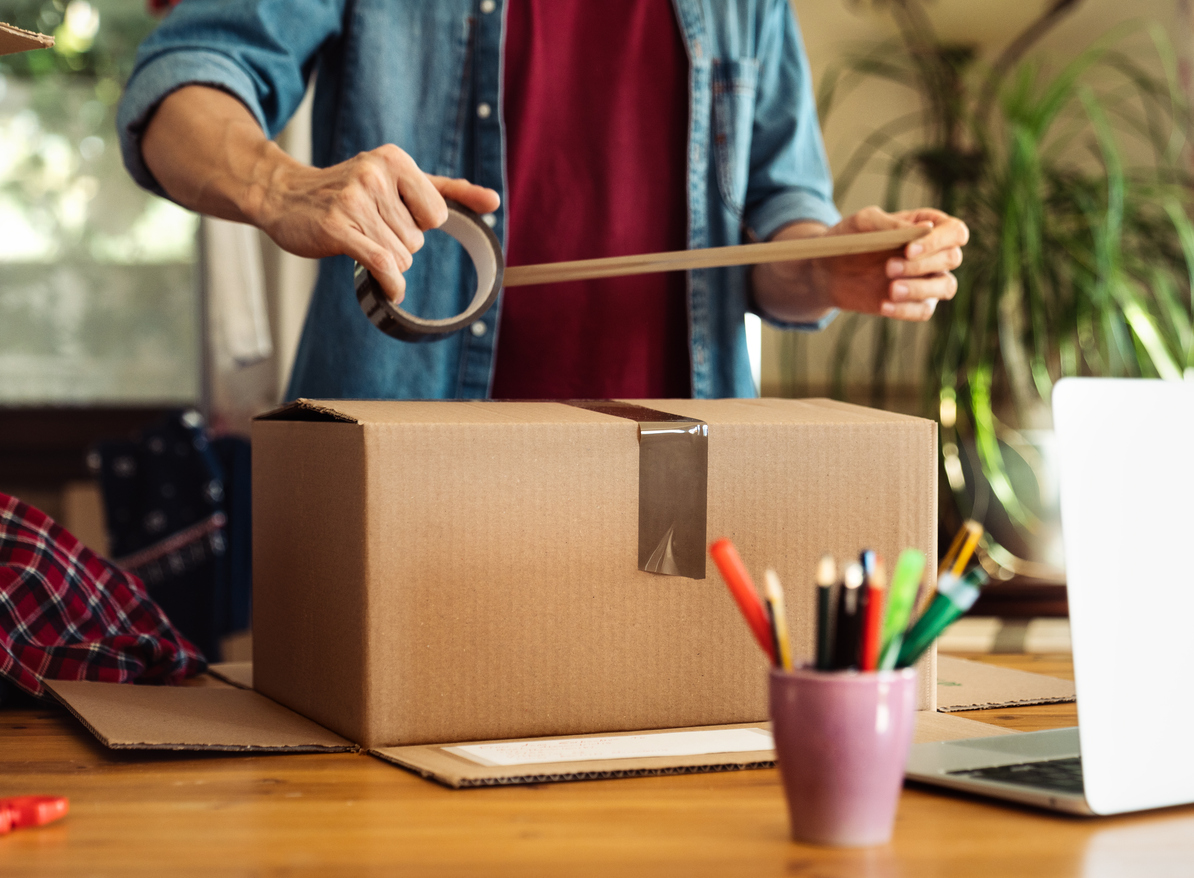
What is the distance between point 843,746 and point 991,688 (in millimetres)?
430

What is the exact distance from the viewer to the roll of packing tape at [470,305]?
0.80 m

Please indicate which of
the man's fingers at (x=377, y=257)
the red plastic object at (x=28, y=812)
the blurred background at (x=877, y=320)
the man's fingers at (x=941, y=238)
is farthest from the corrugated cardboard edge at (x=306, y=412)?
the blurred background at (x=877, y=320)

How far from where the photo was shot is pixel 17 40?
2.12 ft

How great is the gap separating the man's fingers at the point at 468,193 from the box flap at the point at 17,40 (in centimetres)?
26

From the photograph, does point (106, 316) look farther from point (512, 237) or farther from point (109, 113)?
point (512, 237)

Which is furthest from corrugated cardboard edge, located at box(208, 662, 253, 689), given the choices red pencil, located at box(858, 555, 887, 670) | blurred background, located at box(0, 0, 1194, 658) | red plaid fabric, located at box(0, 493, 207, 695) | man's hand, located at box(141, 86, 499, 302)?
blurred background, located at box(0, 0, 1194, 658)

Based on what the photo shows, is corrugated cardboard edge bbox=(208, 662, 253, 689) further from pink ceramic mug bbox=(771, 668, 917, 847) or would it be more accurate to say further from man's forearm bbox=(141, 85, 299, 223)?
pink ceramic mug bbox=(771, 668, 917, 847)

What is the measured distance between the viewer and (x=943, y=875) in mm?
475

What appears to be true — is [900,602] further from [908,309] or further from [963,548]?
[908,309]

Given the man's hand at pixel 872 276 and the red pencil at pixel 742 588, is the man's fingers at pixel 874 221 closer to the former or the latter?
the man's hand at pixel 872 276

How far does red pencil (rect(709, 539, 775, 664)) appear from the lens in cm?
49

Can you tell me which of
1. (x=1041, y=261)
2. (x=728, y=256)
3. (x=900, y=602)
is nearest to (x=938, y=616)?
(x=900, y=602)

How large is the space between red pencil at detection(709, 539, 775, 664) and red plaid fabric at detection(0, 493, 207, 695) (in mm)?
525

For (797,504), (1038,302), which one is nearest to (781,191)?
(797,504)
